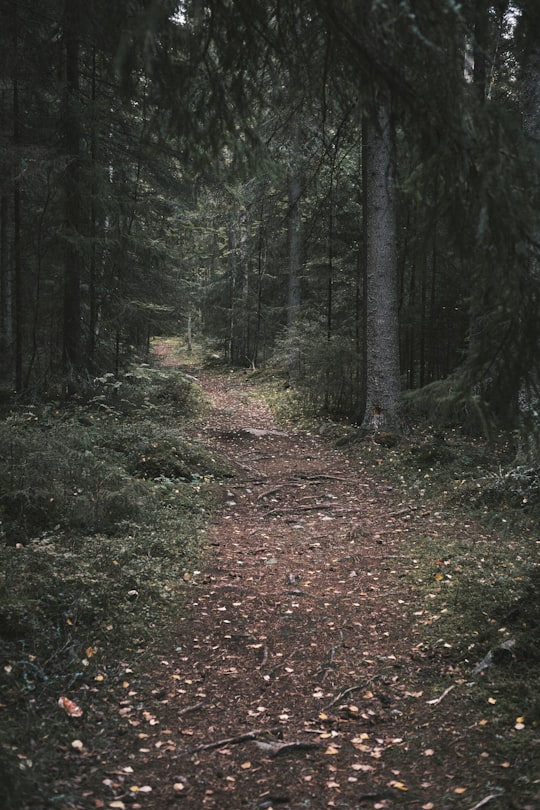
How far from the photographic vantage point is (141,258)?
570 inches

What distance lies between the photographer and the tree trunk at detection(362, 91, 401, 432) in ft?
35.0

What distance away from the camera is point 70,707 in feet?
11.5

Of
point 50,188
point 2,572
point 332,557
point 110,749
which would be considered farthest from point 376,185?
point 110,749

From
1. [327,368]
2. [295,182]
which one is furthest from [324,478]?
[295,182]

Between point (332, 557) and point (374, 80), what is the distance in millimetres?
4689

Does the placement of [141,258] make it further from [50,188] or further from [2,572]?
[2,572]

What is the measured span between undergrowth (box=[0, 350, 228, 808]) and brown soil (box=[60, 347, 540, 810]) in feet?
0.91

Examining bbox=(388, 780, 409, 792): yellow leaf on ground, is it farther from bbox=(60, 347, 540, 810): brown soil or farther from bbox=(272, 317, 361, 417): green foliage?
bbox=(272, 317, 361, 417): green foliage

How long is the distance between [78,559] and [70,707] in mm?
1785

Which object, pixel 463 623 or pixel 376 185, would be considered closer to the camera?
pixel 463 623

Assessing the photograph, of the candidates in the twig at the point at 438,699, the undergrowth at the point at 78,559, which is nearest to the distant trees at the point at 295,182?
the twig at the point at 438,699

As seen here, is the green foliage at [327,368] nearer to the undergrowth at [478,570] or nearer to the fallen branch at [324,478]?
the undergrowth at [478,570]

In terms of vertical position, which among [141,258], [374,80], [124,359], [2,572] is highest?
[141,258]

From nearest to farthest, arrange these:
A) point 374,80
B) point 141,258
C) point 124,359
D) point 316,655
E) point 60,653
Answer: point 374,80, point 60,653, point 316,655, point 141,258, point 124,359
